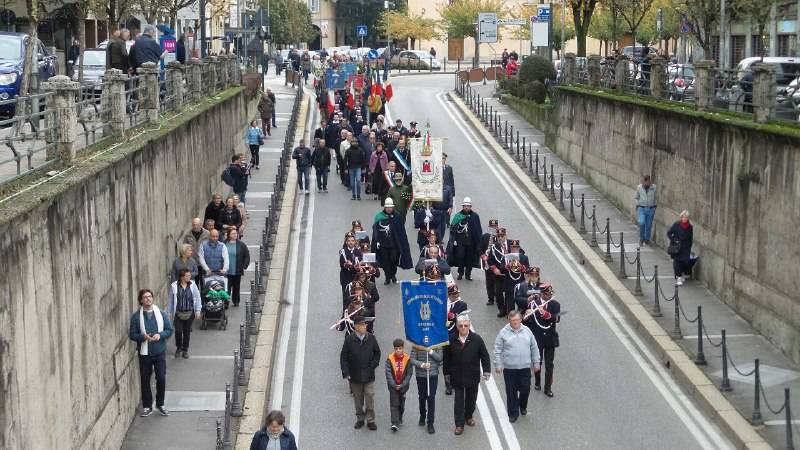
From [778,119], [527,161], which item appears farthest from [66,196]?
[527,161]

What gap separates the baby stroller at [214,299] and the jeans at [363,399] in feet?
16.6

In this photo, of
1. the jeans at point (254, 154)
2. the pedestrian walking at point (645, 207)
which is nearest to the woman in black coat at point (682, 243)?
the pedestrian walking at point (645, 207)

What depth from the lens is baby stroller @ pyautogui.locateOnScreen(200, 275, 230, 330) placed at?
21859 mm

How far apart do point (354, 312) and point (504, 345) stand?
7.36 feet

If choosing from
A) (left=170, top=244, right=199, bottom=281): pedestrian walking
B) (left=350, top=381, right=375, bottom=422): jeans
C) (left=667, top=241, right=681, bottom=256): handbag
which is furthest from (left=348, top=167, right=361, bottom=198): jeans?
(left=350, top=381, right=375, bottom=422): jeans

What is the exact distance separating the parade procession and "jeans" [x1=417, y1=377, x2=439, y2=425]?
1 cm

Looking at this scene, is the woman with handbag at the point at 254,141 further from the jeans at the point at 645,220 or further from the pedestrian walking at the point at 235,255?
the pedestrian walking at the point at 235,255

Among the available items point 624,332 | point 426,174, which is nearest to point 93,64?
point 426,174

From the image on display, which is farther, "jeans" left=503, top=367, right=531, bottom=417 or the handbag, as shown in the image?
the handbag

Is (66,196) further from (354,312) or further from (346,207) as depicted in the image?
(346,207)

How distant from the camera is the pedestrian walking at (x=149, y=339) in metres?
17.4

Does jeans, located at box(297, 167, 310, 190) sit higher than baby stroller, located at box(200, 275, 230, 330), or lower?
higher

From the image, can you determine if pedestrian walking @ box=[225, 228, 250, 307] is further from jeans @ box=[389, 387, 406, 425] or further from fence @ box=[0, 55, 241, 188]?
jeans @ box=[389, 387, 406, 425]

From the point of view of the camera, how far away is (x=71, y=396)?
14.3m
